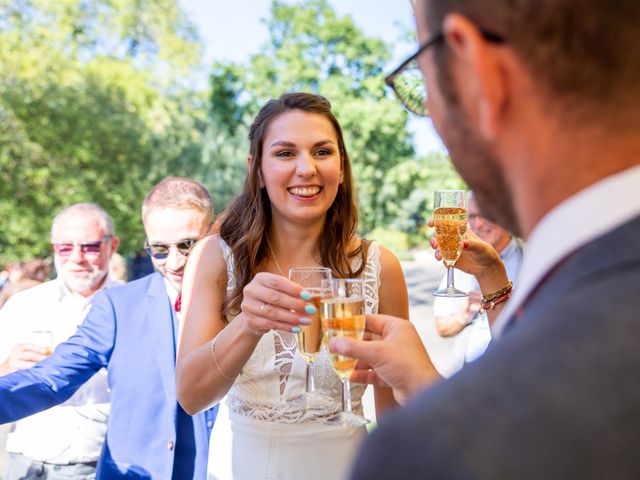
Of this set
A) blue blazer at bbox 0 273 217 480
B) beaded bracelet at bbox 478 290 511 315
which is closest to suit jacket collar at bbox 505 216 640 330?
beaded bracelet at bbox 478 290 511 315

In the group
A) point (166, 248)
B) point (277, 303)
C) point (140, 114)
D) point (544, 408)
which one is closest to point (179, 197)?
point (166, 248)

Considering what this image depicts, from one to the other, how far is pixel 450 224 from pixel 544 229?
2.15m

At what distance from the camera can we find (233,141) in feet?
84.5

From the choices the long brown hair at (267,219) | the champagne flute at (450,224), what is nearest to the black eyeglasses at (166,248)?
the long brown hair at (267,219)

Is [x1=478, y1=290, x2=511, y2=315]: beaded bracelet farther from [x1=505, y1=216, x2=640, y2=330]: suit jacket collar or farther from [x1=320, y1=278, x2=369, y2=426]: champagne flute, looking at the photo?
[x1=505, y1=216, x2=640, y2=330]: suit jacket collar

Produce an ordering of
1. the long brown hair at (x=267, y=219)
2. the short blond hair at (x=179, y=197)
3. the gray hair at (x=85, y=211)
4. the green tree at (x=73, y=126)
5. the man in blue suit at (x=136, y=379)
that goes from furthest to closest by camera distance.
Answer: the green tree at (x=73, y=126), the gray hair at (x=85, y=211), the short blond hair at (x=179, y=197), the man in blue suit at (x=136, y=379), the long brown hair at (x=267, y=219)

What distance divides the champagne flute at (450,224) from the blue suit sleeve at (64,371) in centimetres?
181

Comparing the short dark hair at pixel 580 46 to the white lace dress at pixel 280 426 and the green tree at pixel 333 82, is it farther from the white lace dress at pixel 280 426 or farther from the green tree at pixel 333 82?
the green tree at pixel 333 82

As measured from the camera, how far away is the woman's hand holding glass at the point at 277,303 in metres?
2.10

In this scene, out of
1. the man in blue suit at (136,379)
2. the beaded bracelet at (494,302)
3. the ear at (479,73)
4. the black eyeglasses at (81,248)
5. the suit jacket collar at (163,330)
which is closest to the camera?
the ear at (479,73)

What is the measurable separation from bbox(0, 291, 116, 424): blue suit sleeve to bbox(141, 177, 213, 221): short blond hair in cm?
62

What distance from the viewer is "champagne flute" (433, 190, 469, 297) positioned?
2.93 metres

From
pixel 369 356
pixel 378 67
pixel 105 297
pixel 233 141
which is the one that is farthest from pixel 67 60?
pixel 369 356

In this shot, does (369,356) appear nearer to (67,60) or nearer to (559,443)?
(559,443)
